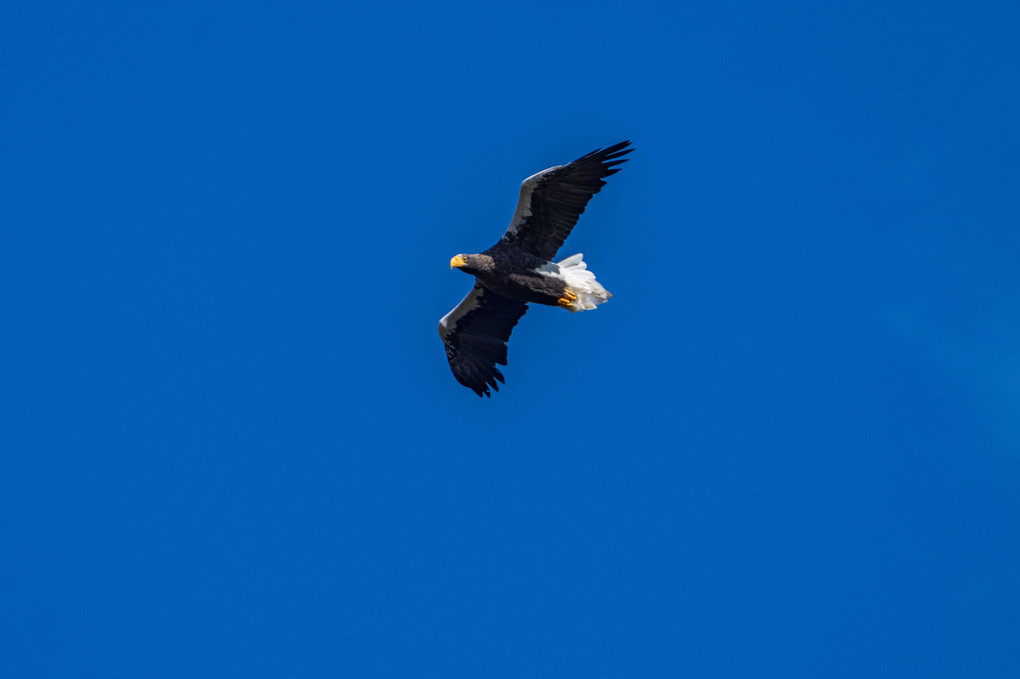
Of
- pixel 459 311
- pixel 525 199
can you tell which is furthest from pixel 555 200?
pixel 459 311

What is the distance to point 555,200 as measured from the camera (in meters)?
17.3

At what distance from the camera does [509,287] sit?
714 inches

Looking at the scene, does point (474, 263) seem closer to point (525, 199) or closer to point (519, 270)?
point (519, 270)

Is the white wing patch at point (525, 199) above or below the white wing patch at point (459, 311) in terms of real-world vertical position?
above

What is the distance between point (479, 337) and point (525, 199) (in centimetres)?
312

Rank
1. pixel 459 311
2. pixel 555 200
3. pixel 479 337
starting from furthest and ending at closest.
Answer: pixel 479 337, pixel 459 311, pixel 555 200

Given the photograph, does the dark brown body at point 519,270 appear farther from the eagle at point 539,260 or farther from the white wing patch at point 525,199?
the white wing patch at point 525,199

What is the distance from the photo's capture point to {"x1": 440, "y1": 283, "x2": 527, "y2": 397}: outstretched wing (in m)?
19.2

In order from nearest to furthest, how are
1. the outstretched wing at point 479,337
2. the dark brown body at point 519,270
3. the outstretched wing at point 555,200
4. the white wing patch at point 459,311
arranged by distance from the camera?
the outstretched wing at point 555,200 < the dark brown body at point 519,270 < the white wing patch at point 459,311 < the outstretched wing at point 479,337

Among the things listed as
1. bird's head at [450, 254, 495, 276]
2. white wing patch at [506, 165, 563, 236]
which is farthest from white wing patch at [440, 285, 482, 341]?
white wing patch at [506, 165, 563, 236]

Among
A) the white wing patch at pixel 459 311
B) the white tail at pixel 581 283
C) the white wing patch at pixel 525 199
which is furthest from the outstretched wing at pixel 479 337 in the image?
the white wing patch at pixel 525 199

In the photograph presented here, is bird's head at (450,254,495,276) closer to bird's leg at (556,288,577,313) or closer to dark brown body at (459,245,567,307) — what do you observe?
dark brown body at (459,245,567,307)

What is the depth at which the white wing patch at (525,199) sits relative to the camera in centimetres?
1703

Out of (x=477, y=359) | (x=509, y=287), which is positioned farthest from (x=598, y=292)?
(x=477, y=359)
